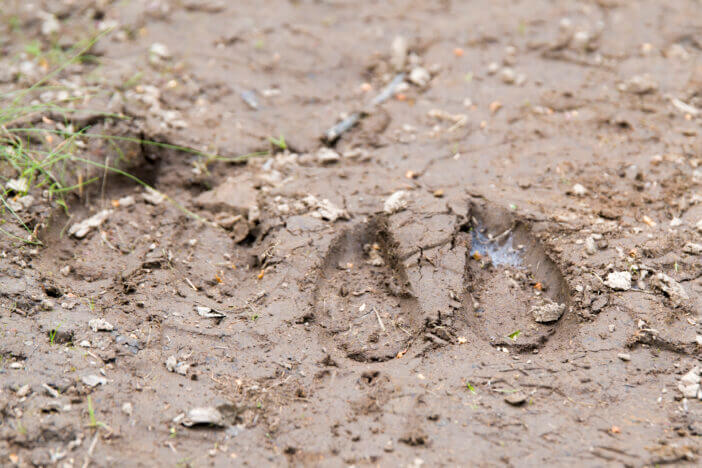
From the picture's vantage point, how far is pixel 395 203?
2.91m

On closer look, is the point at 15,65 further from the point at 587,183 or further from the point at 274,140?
the point at 587,183

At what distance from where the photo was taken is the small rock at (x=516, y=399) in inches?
87.8

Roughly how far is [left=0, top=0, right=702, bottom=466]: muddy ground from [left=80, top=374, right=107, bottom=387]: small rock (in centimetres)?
1

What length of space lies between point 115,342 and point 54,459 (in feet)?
1.64

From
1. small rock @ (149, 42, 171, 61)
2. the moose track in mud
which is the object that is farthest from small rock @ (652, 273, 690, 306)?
small rock @ (149, 42, 171, 61)

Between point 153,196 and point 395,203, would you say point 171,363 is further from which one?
point 395,203

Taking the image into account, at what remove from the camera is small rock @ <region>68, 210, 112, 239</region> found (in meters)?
2.87

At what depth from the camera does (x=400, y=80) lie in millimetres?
3670

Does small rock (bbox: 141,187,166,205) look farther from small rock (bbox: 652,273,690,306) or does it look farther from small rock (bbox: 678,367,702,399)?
small rock (bbox: 678,367,702,399)

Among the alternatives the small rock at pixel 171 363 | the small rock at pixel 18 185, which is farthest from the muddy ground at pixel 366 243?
the small rock at pixel 18 185

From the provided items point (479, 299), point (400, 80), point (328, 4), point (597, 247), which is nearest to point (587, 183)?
point (597, 247)

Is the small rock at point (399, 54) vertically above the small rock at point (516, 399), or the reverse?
the small rock at point (399, 54)

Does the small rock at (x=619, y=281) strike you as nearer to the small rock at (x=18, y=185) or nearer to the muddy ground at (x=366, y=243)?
the muddy ground at (x=366, y=243)

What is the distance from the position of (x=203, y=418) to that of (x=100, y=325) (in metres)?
0.61
